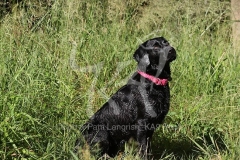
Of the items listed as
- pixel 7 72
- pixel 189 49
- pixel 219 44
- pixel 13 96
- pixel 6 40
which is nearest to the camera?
pixel 13 96

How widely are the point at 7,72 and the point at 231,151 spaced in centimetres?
207

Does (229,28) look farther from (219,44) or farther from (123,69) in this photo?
(123,69)

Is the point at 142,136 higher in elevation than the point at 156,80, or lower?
lower

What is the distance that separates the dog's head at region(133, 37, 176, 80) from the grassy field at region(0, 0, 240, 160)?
73 centimetres

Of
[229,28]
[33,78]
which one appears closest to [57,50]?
[33,78]

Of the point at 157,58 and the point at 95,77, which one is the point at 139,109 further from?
the point at 95,77

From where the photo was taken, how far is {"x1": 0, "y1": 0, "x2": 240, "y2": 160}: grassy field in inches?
139

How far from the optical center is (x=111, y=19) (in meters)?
6.01

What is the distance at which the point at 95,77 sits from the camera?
5070mm

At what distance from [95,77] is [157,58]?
1198 millimetres

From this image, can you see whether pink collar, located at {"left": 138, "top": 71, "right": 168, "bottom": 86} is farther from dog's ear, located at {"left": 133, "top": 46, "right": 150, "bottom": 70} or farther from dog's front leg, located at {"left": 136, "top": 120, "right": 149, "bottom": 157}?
dog's front leg, located at {"left": 136, "top": 120, "right": 149, "bottom": 157}

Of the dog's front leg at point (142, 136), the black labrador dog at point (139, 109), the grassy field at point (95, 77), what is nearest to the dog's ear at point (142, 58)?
the black labrador dog at point (139, 109)

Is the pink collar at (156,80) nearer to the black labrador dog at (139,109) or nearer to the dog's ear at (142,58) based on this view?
the black labrador dog at (139,109)

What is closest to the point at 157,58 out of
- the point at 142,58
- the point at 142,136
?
the point at 142,58
